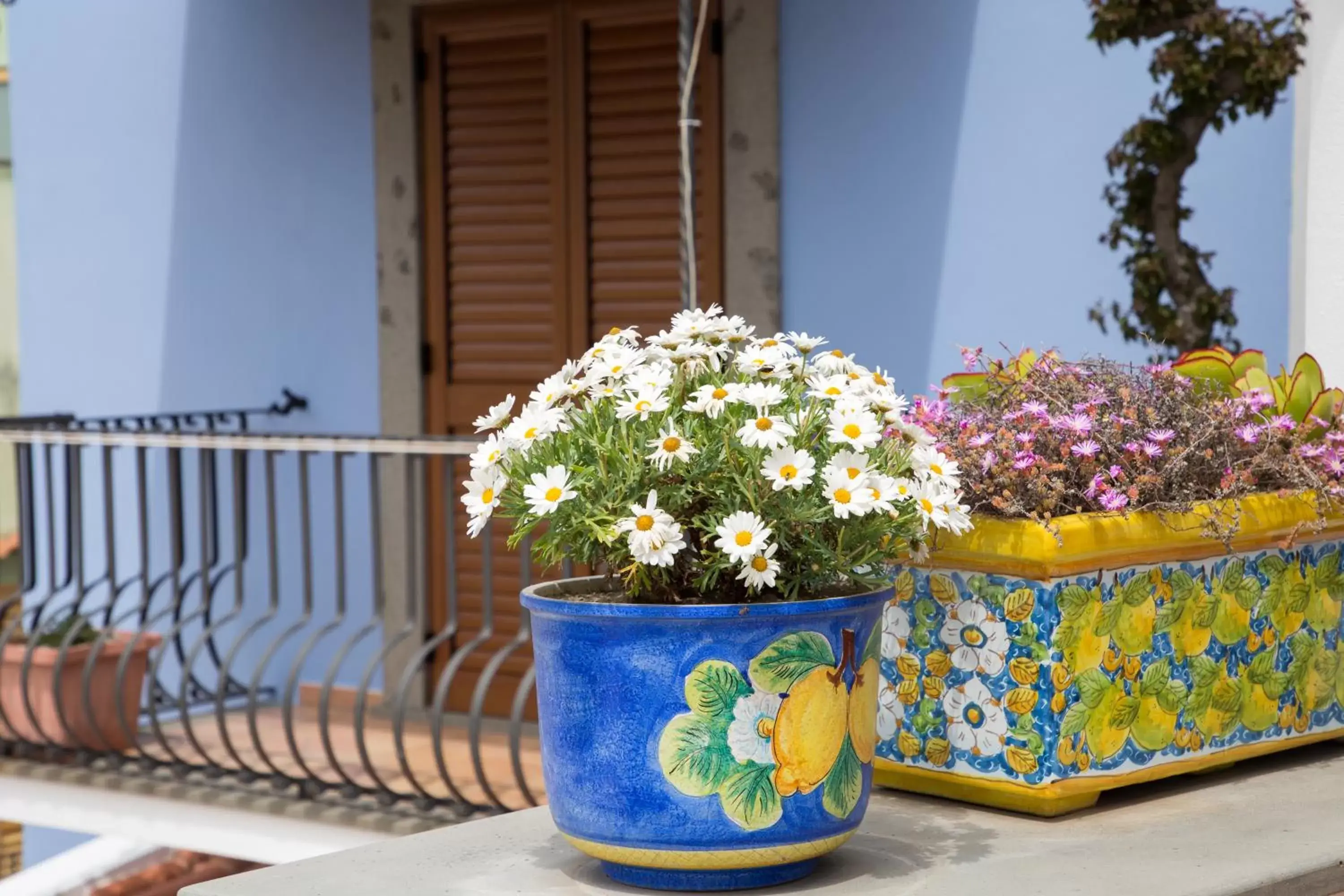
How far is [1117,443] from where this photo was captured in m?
1.60

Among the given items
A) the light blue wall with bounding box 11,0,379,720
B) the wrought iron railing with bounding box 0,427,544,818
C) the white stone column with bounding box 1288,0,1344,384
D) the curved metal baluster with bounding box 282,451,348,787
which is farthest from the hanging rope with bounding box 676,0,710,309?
the light blue wall with bounding box 11,0,379,720

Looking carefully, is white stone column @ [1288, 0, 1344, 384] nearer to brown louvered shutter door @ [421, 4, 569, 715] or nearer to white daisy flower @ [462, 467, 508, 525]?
white daisy flower @ [462, 467, 508, 525]

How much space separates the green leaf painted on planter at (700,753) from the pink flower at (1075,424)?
50cm

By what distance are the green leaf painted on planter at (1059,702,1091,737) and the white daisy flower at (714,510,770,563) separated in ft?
1.34

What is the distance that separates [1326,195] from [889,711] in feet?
2.99

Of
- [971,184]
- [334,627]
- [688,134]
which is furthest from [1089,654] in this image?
[971,184]

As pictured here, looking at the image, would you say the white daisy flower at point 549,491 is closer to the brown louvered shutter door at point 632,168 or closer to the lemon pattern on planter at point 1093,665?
the lemon pattern on planter at point 1093,665

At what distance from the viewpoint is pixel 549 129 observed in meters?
5.38

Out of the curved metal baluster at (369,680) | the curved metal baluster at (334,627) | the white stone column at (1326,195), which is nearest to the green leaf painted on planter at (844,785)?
the white stone column at (1326,195)

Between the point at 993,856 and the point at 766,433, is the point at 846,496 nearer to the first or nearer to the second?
the point at 766,433

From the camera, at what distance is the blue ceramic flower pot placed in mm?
1269

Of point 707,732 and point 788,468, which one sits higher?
point 788,468

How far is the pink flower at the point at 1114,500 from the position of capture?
1537 mm

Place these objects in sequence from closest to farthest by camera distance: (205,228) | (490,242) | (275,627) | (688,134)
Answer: (688,134) → (490,242) → (275,627) → (205,228)
